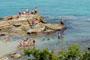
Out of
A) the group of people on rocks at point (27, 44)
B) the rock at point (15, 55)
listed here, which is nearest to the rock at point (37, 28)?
the group of people on rocks at point (27, 44)

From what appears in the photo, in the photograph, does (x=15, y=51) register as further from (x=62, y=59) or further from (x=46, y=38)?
(x=62, y=59)

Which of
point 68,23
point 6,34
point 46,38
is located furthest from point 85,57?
point 68,23

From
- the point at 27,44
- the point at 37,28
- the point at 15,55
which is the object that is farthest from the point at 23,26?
the point at 15,55

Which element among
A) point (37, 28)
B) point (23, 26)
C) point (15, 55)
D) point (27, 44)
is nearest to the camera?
point (15, 55)

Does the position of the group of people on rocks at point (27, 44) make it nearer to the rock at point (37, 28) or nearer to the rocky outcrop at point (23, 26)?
the rock at point (37, 28)

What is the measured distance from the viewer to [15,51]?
3884 centimetres

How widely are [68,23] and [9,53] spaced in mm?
32855

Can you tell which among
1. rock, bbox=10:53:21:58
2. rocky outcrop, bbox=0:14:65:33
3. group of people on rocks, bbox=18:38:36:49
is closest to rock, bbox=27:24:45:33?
rocky outcrop, bbox=0:14:65:33

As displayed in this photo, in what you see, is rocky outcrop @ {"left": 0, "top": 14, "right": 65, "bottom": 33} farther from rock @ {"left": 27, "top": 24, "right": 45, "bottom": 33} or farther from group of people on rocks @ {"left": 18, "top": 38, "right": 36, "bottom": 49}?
group of people on rocks @ {"left": 18, "top": 38, "right": 36, "bottom": 49}

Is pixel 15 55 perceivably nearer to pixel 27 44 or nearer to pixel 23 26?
pixel 27 44

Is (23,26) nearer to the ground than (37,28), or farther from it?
farther from it

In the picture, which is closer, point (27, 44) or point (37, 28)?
point (27, 44)

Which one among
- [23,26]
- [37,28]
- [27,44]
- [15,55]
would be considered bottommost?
[37,28]

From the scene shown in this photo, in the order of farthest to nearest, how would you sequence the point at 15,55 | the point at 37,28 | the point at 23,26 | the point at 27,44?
the point at 23,26 → the point at 37,28 → the point at 27,44 → the point at 15,55
